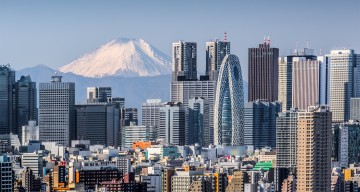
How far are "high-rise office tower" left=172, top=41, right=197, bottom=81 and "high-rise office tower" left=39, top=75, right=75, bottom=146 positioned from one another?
346 inches

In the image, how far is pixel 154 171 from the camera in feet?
111

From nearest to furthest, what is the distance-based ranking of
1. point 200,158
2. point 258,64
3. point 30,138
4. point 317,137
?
point 317,137, point 200,158, point 30,138, point 258,64

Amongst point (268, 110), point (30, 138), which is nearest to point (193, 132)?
point (268, 110)

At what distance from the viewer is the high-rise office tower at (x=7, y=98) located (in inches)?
2202

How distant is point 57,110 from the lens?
5572 cm

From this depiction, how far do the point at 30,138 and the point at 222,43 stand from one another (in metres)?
13.1

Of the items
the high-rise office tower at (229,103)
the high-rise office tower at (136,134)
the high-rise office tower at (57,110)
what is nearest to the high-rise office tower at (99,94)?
the high-rise office tower at (136,134)

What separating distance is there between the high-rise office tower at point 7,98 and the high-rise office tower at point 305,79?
1065 centimetres

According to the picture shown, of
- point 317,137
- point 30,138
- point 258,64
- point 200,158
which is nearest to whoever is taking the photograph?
point 317,137

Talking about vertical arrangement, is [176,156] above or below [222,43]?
below

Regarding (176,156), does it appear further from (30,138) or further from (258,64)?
(258,64)

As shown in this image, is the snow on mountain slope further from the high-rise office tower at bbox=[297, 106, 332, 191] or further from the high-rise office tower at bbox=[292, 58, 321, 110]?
the high-rise office tower at bbox=[297, 106, 332, 191]

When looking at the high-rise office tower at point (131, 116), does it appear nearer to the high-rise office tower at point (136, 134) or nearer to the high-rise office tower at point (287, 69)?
the high-rise office tower at point (136, 134)

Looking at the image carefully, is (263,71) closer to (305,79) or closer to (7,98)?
(305,79)
